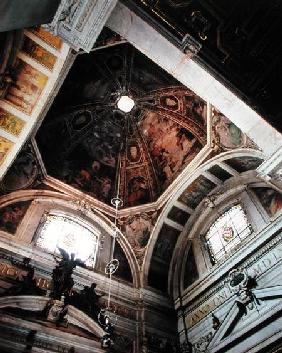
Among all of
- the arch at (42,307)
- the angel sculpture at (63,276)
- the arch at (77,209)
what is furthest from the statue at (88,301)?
the arch at (77,209)

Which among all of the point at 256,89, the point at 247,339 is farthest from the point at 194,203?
the point at 256,89

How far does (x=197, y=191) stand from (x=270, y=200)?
114 inches

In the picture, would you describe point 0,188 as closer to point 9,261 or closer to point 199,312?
point 9,261

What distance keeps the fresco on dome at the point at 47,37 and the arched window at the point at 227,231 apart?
285 inches

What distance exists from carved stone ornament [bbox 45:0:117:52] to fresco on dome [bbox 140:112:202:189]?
7.76 metres

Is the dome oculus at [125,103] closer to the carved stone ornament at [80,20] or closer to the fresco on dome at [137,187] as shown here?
the fresco on dome at [137,187]

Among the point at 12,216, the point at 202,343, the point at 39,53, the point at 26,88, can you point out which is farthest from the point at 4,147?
the point at 202,343

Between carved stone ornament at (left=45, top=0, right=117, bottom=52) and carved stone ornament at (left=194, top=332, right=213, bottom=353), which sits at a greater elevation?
carved stone ornament at (left=45, top=0, right=117, bottom=52)

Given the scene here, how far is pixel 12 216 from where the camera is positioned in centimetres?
1016

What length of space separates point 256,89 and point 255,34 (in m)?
0.86

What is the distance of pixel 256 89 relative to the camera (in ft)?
18.5

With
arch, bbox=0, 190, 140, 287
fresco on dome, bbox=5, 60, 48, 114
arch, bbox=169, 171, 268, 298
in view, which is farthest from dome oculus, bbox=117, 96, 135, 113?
fresco on dome, bbox=5, 60, 48, 114

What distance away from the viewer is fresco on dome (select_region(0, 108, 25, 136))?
27.8 ft

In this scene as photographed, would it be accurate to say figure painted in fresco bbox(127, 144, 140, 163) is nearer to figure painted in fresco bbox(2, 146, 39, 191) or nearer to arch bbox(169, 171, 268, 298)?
arch bbox(169, 171, 268, 298)
